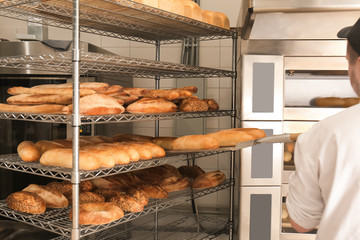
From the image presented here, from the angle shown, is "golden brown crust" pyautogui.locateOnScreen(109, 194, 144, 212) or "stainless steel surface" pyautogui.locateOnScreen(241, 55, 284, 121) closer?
"golden brown crust" pyautogui.locateOnScreen(109, 194, 144, 212)

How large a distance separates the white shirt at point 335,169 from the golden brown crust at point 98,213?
869 millimetres

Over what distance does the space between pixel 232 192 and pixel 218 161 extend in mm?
716

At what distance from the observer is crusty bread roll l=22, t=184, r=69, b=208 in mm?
1791

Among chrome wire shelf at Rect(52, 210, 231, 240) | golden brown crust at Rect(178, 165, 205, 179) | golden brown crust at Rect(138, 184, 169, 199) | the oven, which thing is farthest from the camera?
chrome wire shelf at Rect(52, 210, 231, 240)

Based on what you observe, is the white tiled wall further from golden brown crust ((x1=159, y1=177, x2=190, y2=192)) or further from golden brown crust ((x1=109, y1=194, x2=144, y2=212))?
golden brown crust ((x1=109, y1=194, x2=144, y2=212))

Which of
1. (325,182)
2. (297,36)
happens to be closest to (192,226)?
(297,36)

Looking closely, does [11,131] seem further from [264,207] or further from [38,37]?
[264,207]

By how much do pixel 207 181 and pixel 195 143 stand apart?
0.36 m

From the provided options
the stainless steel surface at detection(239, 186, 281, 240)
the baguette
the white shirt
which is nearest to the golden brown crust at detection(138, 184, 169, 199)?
the stainless steel surface at detection(239, 186, 281, 240)

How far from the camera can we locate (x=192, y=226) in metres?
3.06

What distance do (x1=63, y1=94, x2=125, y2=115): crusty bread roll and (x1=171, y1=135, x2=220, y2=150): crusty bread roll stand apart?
51cm

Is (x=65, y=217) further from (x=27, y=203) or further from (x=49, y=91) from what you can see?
(x=49, y=91)

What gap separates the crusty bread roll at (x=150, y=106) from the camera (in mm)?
1903

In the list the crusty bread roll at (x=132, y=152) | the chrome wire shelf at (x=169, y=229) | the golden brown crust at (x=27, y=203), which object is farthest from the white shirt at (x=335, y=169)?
the chrome wire shelf at (x=169, y=229)
